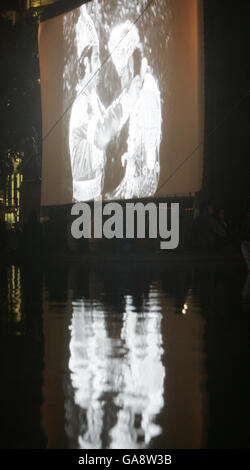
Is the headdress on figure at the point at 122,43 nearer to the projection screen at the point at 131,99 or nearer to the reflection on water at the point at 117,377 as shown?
the projection screen at the point at 131,99

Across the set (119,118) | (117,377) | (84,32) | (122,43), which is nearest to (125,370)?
(117,377)

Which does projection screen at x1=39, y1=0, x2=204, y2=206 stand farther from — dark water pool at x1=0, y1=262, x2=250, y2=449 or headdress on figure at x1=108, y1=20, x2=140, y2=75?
dark water pool at x1=0, y1=262, x2=250, y2=449

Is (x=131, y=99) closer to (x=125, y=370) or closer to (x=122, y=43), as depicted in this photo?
(x=122, y=43)

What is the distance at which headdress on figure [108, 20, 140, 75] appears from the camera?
22006 mm

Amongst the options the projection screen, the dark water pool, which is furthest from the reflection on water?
the projection screen

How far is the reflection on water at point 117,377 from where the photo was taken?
4.21m

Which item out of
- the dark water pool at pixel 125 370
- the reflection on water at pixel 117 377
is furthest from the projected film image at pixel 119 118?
the reflection on water at pixel 117 377

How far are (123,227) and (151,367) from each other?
1745 centimetres

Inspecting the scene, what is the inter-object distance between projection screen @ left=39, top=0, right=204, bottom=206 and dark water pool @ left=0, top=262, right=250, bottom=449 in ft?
29.4

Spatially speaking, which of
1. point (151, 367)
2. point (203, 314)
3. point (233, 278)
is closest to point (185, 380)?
point (151, 367)

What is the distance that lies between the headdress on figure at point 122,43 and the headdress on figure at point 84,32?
706mm
